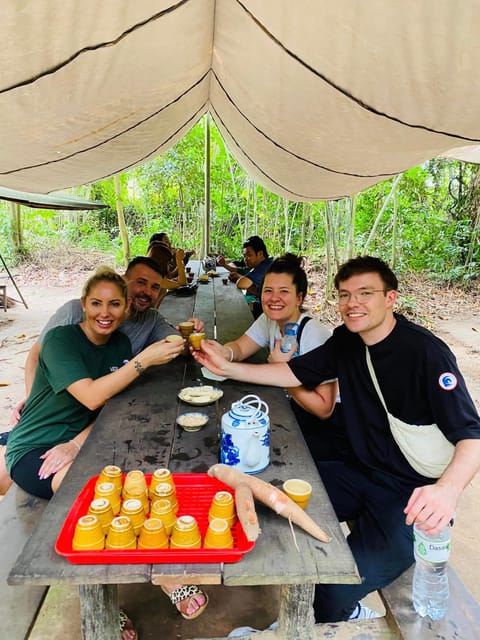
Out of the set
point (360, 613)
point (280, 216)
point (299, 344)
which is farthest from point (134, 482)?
point (280, 216)

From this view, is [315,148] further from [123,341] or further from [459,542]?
[459,542]

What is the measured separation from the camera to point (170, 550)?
1.17 meters

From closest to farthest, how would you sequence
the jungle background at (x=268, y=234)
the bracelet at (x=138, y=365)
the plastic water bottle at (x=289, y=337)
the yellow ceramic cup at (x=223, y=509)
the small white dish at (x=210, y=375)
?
1. the yellow ceramic cup at (x=223, y=509)
2. the bracelet at (x=138, y=365)
3. the small white dish at (x=210, y=375)
4. the plastic water bottle at (x=289, y=337)
5. the jungle background at (x=268, y=234)

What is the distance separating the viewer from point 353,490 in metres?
2.04

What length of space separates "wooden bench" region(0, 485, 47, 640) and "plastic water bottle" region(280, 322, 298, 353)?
4.79 ft

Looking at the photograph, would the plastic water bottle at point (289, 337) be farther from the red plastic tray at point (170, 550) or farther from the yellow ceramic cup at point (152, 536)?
the yellow ceramic cup at point (152, 536)

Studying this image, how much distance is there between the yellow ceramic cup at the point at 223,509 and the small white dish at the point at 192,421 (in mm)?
624

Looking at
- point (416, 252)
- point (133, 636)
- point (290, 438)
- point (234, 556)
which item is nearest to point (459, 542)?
point (290, 438)

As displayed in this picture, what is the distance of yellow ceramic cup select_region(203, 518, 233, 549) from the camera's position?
1.18 m

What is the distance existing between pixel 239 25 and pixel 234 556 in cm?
197

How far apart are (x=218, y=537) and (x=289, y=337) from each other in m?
1.60

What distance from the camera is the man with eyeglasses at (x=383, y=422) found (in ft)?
5.50

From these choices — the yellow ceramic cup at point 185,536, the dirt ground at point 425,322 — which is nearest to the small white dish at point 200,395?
the yellow ceramic cup at point 185,536

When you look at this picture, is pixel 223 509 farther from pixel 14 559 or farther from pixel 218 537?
pixel 14 559
